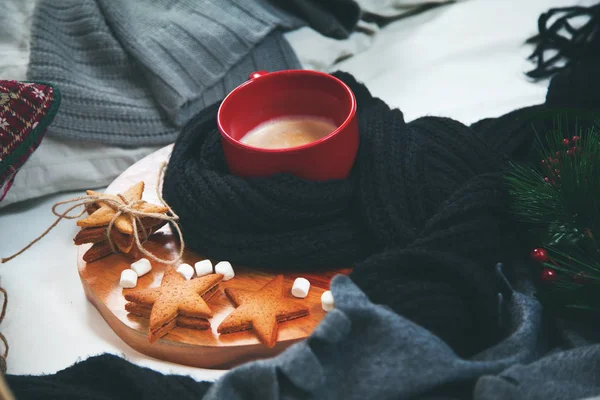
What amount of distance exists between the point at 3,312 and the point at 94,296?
0.11m

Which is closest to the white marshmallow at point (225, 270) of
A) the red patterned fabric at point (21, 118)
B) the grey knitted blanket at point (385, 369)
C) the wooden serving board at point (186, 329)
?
the wooden serving board at point (186, 329)

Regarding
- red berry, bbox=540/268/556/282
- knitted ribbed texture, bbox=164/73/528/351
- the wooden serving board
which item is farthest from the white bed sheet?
red berry, bbox=540/268/556/282

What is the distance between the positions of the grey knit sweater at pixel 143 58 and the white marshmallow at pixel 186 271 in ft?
0.88

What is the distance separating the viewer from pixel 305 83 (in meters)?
0.57

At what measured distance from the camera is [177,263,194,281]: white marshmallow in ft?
1.67

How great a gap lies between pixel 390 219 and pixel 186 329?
186 mm

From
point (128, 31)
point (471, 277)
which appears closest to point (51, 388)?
point (471, 277)

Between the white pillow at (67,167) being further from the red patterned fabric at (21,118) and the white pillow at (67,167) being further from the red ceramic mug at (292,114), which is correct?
the red ceramic mug at (292,114)

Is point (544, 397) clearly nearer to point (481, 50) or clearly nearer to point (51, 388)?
point (51, 388)

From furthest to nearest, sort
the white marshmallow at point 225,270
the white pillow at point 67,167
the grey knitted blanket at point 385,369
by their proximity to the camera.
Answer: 1. the white pillow at point 67,167
2. the white marshmallow at point 225,270
3. the grey knitted blanket at point 385,369

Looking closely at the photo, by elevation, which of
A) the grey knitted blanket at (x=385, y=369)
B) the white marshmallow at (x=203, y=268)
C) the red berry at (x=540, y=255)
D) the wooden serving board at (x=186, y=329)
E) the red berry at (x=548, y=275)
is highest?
the red berry at (x=540, y=255)

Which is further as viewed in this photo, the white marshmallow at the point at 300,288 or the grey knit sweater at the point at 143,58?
the grey knit sweater at the point at 143,58

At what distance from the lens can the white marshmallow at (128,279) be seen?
506 millimetres

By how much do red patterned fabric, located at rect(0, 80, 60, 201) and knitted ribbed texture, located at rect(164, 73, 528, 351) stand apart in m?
0.13
